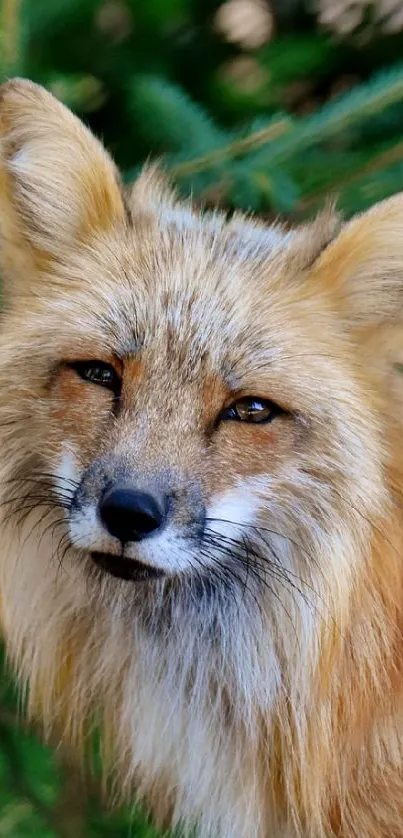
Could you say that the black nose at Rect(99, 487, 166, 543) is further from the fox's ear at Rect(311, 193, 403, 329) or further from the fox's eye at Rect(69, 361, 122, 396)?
the fox's ear at Rect(311, 193, 403, 329)

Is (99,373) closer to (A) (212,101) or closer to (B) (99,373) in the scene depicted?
(B) (99,373)

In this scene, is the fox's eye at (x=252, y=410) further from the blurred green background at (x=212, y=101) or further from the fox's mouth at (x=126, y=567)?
the blurred green background at (x=212, y=101)

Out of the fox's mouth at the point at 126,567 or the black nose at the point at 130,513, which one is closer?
the black nose at the point at 130,513

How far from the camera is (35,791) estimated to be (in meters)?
1.63

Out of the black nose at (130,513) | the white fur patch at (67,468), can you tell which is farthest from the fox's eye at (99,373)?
the black nose at (130,513)

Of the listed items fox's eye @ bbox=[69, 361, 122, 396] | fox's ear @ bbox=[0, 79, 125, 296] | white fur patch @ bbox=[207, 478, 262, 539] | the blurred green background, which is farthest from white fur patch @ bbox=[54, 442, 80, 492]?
the blurred green background

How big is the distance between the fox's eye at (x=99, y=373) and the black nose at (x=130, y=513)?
21cm

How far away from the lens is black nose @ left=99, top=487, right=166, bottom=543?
1339 mm

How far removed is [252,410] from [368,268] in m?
0.31

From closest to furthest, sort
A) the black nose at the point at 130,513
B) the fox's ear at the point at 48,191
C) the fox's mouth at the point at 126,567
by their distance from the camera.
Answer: the black nose at the point at 130,513, the fox's mouth at the point at 126,567, the fox's ear at the point at 48,191

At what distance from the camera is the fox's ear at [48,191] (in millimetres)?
1576

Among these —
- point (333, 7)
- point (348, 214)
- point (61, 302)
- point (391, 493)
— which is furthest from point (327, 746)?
point (333, 7)

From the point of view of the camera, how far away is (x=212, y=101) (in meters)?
1.90

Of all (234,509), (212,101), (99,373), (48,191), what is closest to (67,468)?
(99,373)
